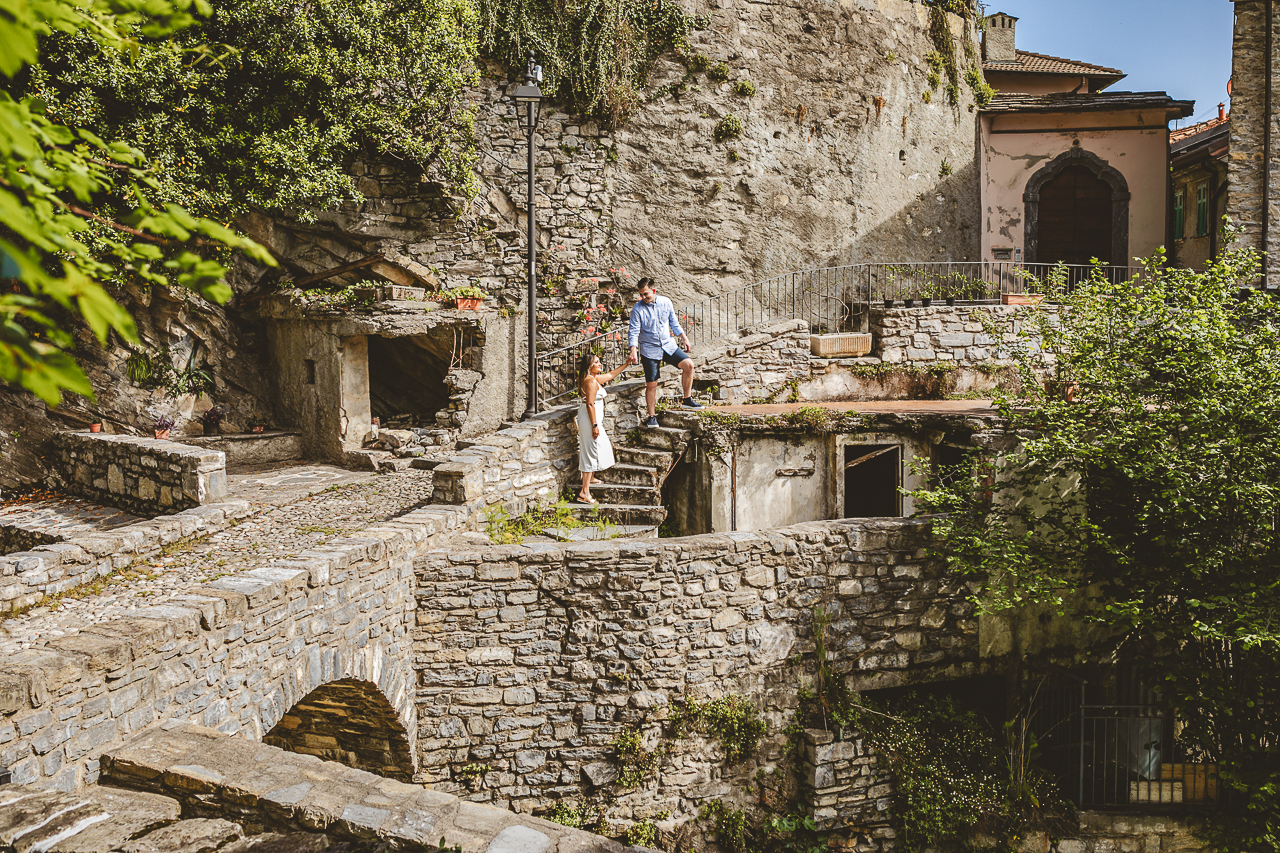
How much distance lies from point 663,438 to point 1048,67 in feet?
62.2

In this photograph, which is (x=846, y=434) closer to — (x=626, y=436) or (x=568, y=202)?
(x=626, y=436)

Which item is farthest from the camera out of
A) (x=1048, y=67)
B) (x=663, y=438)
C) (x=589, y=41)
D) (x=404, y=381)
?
(x=1048, y=67)

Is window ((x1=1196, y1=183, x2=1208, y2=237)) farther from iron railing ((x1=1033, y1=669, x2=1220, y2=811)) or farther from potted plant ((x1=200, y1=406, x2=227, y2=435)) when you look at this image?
potted plant ((x1=200, y1=406, x2=227, y2=435))

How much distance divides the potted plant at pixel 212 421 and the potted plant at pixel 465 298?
4308mm

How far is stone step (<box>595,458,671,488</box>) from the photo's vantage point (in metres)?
9.82

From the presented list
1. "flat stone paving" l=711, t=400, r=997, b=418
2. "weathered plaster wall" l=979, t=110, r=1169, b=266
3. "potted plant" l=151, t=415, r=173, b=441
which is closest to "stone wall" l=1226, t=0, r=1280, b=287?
"weathered plaster wall" l=979, t=110, r=1169, b=266

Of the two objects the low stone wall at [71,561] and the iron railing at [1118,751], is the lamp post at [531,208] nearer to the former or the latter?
the low stone wall at [71,561]

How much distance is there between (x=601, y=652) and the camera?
7.22 metres

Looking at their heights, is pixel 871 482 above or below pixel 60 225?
below

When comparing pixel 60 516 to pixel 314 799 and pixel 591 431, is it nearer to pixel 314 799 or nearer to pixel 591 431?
pixel 591 431

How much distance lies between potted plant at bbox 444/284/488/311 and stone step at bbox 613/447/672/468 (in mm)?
4514

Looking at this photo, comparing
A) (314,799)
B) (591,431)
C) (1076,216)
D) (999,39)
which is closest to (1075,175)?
(1076,216)

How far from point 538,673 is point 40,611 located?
3985 millimetres

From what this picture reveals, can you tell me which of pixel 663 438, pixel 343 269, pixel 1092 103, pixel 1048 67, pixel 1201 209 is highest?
pixel 1048 67
